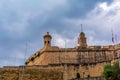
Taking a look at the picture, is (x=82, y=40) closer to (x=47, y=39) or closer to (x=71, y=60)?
(x=71, y=60)

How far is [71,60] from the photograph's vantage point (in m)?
46.6

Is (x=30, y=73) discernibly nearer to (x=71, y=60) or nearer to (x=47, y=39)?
(x=71, y=60)

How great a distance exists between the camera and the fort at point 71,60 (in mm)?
43188

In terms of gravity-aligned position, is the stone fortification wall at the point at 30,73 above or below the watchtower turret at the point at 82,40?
below

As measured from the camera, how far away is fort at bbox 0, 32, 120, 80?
4319 cm

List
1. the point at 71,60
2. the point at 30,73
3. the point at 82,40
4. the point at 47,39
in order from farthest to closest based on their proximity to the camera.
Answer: the point at 82,40 < the point at 47,39 < the point at 71,60 < the point at 30,73

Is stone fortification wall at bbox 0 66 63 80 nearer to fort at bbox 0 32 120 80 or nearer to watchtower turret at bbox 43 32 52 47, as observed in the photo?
fort at bbox 0 32 120 80

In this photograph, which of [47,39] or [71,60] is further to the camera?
[47,39]

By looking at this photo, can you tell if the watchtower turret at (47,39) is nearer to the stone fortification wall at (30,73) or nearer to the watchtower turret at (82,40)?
the watchtower turret at (82,40)

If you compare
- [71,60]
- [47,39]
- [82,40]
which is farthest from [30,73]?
[82,40]

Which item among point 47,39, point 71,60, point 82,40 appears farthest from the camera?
point 82,40

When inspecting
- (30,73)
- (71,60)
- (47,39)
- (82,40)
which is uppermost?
(82,40)

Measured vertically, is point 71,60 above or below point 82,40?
below

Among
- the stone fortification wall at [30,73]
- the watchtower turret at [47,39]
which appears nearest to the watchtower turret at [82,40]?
the watchtower turret at [47,39]
